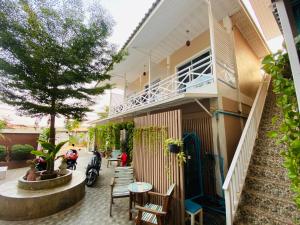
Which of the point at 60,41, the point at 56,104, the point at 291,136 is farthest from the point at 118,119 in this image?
the point at 291,136

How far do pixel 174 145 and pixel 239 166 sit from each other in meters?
1.68

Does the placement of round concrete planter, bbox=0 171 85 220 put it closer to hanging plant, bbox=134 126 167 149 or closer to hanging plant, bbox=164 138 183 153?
hanging plant, bbox=134 126 167 149

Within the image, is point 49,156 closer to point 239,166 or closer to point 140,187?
point 140,187

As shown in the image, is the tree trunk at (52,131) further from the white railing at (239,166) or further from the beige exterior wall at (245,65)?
the beige exterior wall at (245,65)

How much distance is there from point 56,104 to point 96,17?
13.5 feet

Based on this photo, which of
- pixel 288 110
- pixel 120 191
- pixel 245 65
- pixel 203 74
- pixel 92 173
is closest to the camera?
pixel 288 110

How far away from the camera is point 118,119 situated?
12.9 meters

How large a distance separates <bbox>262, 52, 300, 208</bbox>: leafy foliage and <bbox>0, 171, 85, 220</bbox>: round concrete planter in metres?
5.95

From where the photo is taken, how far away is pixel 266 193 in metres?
3.49

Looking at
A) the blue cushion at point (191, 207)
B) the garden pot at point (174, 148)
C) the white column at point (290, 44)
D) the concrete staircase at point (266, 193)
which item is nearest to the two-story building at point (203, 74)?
the blue cushion at point (191, 207)

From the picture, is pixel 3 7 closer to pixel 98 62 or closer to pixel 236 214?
pixel 98 62

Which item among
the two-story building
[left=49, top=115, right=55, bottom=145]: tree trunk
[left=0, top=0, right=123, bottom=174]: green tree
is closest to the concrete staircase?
the two-story building

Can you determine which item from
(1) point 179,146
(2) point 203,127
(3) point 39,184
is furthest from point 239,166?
(3) point 39,184

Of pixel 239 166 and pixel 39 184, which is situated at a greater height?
pixel 239 166
